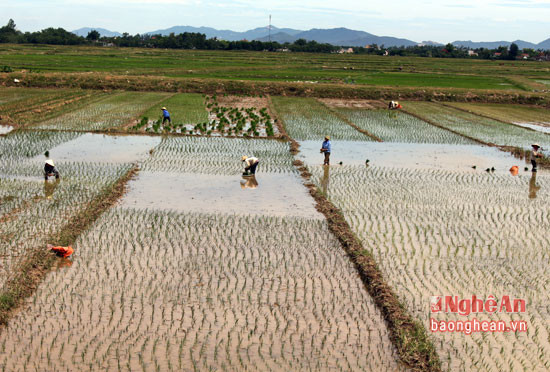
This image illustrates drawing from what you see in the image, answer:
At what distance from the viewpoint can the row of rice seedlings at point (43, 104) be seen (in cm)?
1850

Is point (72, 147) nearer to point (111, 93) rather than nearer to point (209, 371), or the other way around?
point (209, 371)

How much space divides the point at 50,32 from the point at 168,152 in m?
82.5

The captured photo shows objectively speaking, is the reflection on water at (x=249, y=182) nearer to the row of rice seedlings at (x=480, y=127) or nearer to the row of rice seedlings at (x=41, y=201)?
the row of rice seedlings at (x=41, y=201)

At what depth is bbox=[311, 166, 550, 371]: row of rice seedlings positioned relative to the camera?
5336 millimetres

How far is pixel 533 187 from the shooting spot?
1191 cm

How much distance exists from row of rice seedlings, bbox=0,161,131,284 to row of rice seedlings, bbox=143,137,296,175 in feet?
3.96

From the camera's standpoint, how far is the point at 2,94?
80.3ft

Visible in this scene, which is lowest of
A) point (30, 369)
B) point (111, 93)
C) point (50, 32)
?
point (30, 369)

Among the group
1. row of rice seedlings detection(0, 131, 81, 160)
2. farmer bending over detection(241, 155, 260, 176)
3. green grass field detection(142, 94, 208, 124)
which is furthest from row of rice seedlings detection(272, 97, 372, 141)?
row of rice seedlings detection(0, 131, 81, 160)

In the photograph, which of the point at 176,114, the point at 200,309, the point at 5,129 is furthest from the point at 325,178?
the point at 5,129

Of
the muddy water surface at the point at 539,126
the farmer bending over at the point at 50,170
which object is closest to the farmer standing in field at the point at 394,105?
the muddy water surface at the point at 539,126

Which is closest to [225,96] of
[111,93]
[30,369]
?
[111,93]

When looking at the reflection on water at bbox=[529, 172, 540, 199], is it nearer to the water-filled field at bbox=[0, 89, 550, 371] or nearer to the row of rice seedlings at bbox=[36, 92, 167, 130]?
the water-filled field at bbox=[0, 89, 550, 371]

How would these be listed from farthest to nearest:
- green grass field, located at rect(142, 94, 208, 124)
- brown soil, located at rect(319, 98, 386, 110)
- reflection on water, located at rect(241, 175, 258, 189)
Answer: brown soil, located at rect(319, 98, 386, 110)
green grass field, located at rect(142, 94, 208, 124)
reflection on water, located at rect(241, 175, 258, 189)
